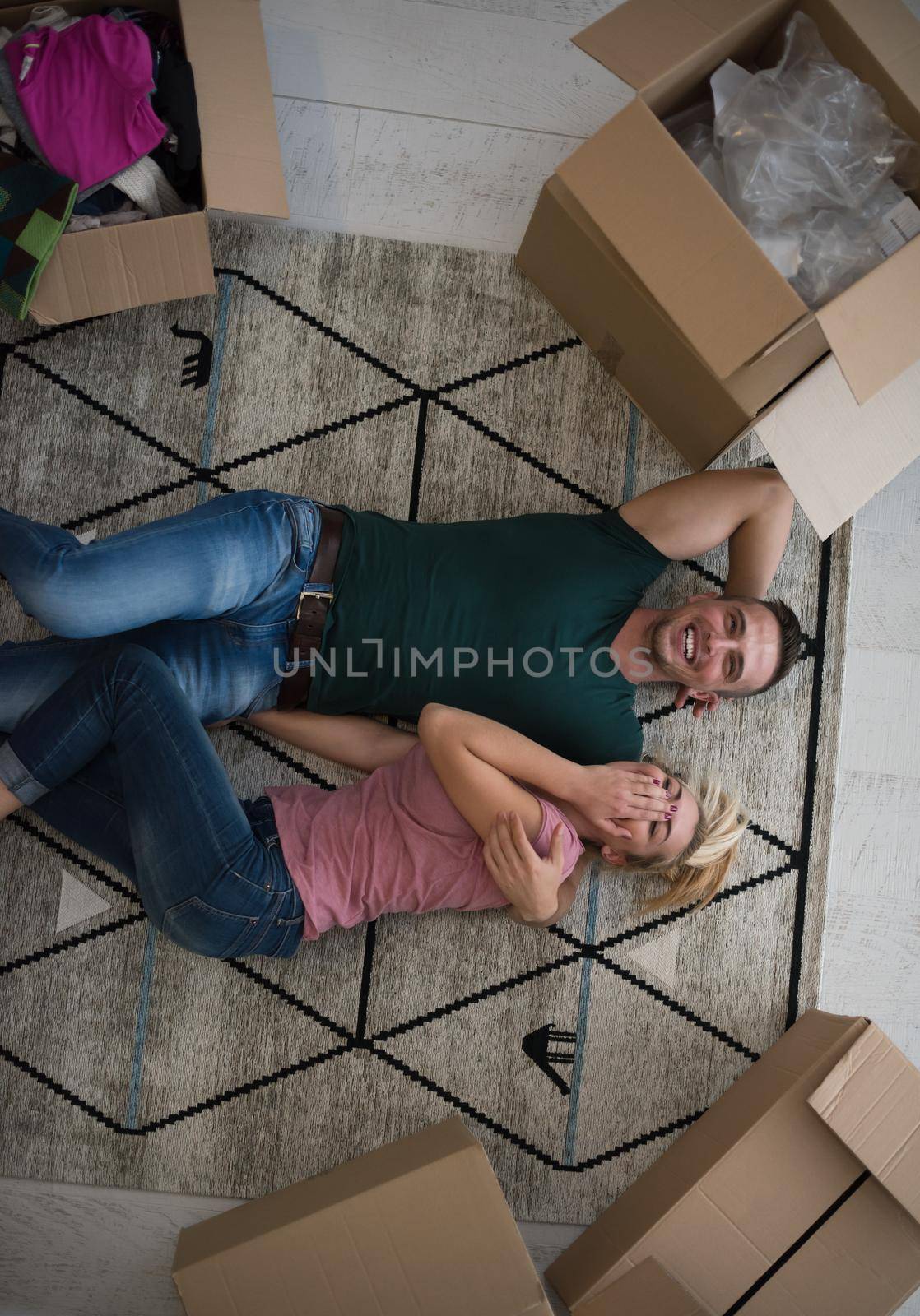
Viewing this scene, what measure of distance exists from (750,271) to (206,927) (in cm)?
136

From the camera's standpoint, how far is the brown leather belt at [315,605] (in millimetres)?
1724

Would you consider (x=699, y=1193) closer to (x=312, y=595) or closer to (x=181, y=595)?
(x=312, y=595)

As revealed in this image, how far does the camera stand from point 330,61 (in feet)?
6.54

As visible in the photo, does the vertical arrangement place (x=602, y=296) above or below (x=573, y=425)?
above

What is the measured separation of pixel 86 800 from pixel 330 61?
160cm

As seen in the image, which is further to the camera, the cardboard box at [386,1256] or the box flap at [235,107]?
the box flap at [235,107]

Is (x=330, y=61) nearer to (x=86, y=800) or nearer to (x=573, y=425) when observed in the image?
(x=573, y=425)

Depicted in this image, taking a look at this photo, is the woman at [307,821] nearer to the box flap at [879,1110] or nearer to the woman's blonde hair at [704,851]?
the woman's blonde hair at [704,851]

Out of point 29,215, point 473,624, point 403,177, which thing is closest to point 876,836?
point 473,624

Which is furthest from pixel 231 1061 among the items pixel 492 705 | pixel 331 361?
pixel 331 361

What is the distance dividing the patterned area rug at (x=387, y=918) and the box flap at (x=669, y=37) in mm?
531

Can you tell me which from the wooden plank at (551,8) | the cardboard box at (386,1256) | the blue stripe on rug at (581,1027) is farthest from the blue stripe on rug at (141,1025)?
the wooden plank at (551,8)

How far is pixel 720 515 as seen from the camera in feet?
5.80

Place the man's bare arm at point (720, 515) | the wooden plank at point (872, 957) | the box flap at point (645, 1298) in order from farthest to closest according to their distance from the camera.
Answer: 1. the wooden plank at point (872, 957)
2. the man's bare arm at point (720, 515)
3. the box flap at point (645, 1298)
